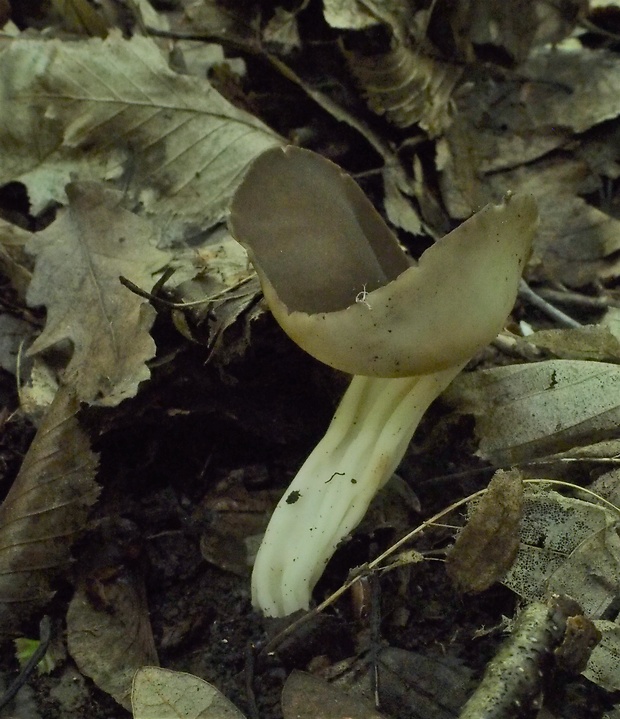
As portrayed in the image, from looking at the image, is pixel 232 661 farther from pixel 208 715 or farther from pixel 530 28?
pixel 530 28

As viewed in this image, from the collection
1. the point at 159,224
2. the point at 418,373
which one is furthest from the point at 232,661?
the point at 159,224

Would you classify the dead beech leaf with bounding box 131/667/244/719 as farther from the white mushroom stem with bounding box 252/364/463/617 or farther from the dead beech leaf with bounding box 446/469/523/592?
the dead beech leaf with bounding box 446/469/523/592

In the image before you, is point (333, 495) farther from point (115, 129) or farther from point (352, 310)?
point (115, 129)

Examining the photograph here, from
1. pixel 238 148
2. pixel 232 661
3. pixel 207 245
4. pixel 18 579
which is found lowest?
pixel 232 661

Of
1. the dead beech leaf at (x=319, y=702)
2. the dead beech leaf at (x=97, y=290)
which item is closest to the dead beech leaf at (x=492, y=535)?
the dead beech leaf at (x=319, y=702)

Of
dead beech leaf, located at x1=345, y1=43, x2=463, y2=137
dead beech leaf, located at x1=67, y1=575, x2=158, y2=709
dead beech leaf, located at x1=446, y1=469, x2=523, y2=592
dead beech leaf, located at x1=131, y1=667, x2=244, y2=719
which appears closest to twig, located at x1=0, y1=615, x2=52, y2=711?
dead beech leaf, located at x1=67, y1=575, x2=158, y2=709

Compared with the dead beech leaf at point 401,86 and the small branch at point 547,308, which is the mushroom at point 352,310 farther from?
the dead beech leaf at point 401,86
